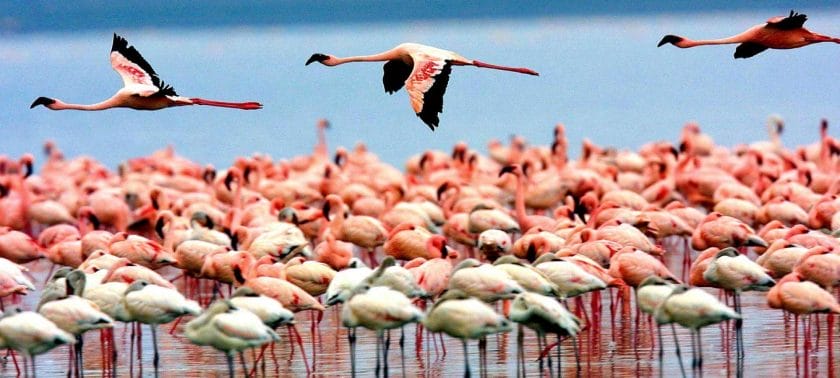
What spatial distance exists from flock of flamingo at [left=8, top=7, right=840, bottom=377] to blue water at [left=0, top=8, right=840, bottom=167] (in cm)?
1590

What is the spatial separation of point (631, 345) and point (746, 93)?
4295 centimetres

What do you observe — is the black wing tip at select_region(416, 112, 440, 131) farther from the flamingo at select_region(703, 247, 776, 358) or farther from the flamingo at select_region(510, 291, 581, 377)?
the flamingo at select_region(703, 247, 776, 358)

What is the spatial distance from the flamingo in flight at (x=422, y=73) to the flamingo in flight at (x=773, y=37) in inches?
62.8

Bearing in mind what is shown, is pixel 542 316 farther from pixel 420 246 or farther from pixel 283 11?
pixel 283 11

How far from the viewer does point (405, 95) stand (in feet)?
230

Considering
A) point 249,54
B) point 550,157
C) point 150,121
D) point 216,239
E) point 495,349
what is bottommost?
point 495,349

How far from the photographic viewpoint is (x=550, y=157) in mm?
22672

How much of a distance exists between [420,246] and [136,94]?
2.46 meters

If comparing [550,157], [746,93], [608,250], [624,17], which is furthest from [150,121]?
[624,17]

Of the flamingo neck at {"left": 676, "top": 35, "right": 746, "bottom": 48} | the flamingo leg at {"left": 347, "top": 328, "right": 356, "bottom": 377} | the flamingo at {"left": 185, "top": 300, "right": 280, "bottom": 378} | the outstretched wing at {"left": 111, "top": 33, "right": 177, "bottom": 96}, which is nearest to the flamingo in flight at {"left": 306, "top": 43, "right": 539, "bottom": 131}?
the flamingo neck at {"left": 676, "top": 35, "right": 746, "bottom": 48}

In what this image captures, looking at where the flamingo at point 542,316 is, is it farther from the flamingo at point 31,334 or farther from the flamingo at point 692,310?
the flamingo at point 31,334

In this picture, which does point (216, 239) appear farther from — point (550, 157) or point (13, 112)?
point (13, 112)

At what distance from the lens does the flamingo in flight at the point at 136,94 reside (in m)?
12.2

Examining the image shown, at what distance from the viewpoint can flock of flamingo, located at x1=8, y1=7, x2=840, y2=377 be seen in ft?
29.2
